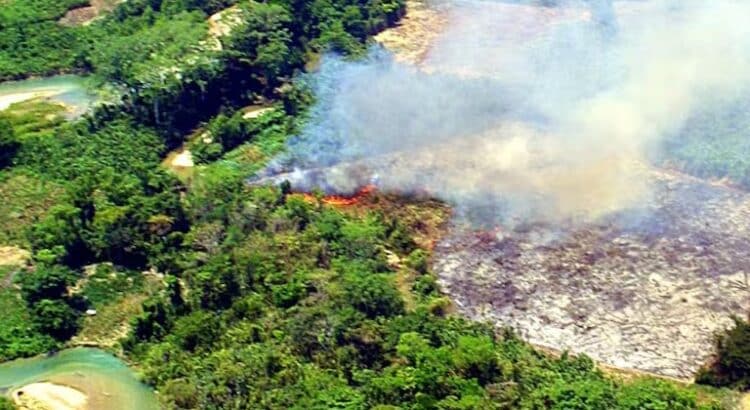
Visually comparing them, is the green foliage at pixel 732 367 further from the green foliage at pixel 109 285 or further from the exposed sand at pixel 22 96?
the exposed sand at pixel 22 96

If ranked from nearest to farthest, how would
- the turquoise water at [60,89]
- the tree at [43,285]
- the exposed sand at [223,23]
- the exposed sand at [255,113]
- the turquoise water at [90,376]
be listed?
the turquoise water at [90,376] < the tree at [43,285] < the exposed sand at [255,113] < the turquoise water at [60,89] < the exposed sand at [223,23]

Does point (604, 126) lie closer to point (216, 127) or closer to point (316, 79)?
point (316, 79)

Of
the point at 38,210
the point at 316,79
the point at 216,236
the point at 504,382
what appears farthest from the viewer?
the point at 316,79

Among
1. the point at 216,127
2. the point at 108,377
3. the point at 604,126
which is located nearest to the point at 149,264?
the point at 108,377

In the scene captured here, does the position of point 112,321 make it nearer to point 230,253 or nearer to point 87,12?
point 230,253

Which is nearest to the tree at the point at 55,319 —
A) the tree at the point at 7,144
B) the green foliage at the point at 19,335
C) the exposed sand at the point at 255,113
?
the green foliage at the point at 19,335

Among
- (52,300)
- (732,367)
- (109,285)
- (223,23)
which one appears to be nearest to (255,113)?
(223,23)
